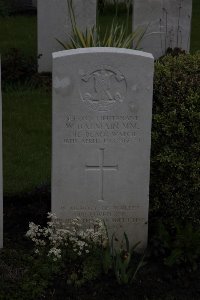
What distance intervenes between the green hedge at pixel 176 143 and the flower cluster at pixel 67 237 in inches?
24.3

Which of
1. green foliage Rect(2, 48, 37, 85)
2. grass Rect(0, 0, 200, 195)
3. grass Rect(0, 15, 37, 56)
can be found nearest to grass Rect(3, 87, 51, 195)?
grass Rect(0, 0, 200, 195)

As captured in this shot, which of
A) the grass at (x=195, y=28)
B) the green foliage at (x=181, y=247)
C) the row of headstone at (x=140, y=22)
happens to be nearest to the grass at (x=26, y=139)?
the row of headstone at (x=140, y=22)

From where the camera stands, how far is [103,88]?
517 centimetres

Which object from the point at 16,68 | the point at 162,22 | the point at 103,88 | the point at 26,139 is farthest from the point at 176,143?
the point at 162,22

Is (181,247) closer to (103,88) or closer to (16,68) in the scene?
(103,88)

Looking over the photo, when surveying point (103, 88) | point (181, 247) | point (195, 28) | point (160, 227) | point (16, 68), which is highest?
point (195, 28)

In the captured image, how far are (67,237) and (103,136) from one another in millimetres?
773

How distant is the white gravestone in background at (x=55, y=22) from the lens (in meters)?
10.6

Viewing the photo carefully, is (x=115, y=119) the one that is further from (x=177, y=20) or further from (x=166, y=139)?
(x=177, y=20)

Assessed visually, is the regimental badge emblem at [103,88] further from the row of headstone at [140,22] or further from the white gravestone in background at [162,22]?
the white gravestone in background at [162,22]

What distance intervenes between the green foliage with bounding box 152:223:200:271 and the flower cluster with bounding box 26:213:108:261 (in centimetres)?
44

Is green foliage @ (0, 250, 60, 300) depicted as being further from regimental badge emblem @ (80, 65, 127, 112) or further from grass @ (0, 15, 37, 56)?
grass @ (0, 15, 37, 56)

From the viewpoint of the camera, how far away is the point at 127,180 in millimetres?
5387

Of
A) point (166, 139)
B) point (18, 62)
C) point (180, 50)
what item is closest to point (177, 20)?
point (180, 50)
